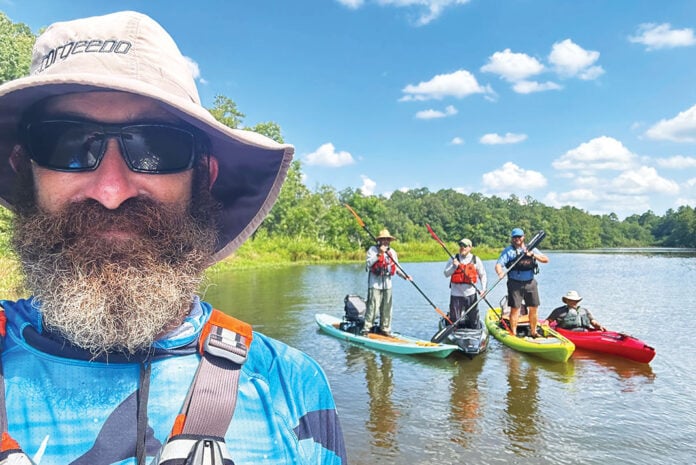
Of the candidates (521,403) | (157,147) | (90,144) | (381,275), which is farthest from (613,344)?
(90,144)

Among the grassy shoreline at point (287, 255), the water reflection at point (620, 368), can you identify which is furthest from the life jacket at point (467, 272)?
the grassy shoreline at point (287, 255)

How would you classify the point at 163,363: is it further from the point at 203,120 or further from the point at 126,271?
the point at 203,120

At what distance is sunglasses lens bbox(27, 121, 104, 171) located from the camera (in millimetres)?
1359

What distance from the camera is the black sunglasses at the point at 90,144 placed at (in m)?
1.36

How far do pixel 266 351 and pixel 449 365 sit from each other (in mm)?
9156

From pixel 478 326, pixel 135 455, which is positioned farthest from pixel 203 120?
pixel 478 326

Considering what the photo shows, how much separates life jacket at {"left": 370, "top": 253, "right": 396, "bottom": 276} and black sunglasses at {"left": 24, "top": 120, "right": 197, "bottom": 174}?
9.68 meters

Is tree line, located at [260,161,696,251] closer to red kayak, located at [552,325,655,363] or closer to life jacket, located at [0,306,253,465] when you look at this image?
red kayak, located at [552,325,655,363]

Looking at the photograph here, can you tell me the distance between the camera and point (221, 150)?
173cm

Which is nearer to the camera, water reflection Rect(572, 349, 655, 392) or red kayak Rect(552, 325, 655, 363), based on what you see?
water reflection Rect(572, 349, 655, 392)

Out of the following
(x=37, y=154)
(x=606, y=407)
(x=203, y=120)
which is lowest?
(x=606, y=407)

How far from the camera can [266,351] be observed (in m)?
1.50

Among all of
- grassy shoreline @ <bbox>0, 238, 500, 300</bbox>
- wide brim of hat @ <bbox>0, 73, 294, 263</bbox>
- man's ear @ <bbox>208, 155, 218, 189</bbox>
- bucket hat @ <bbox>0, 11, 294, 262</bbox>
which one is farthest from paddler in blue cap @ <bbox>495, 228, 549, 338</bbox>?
grassy shoreline @ <bbox>0, 238, 500, 300</bbox>

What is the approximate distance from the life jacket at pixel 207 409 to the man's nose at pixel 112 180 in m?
0.45
